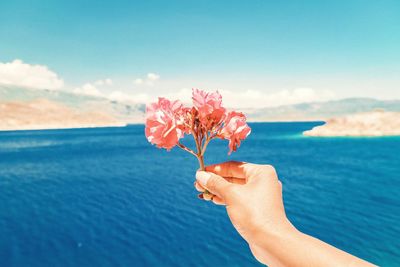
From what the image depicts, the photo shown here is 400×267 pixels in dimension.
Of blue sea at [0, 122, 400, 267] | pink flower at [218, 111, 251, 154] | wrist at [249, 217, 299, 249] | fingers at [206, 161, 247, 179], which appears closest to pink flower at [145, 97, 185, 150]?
pink flower at [218, 111, 251, 154]

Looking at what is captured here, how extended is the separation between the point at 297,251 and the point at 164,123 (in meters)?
1.95

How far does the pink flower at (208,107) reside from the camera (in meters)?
3.42

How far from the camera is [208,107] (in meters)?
3.41

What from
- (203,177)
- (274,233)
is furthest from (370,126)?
(274,233)

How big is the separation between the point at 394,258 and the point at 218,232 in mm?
11808

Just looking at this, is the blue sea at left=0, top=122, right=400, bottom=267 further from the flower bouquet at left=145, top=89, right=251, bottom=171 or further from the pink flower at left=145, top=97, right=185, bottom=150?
the pink flower at left=145, top=97, right=185, bottom=150

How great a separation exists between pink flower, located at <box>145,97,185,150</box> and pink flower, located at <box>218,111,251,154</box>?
54 cm

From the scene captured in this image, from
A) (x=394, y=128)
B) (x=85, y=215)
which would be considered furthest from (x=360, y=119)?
(x=85, y=215)

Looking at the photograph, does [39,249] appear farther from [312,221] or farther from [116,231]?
[312,221]

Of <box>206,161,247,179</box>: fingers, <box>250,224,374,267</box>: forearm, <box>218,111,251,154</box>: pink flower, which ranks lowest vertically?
<box>250,224,374,267</box>: forearm

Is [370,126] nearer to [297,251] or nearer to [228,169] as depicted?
[228,169]

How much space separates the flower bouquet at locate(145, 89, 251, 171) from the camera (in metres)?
3.41

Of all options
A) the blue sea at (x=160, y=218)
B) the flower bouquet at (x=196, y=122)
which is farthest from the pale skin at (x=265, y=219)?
the blue sea at (x=160, y=218)

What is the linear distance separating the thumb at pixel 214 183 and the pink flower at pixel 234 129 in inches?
14.7
